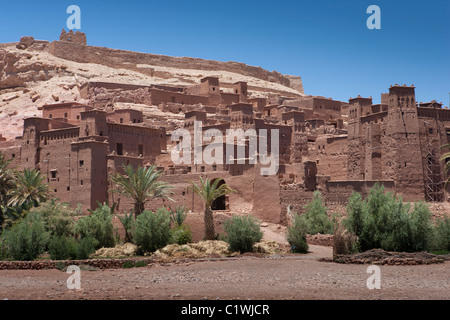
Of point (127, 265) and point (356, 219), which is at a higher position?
point (356, 219)

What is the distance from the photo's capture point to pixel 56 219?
2981 cm

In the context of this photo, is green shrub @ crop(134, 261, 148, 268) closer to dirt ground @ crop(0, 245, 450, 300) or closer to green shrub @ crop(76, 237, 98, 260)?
dirt ground @ crop(0, 245, 450, 300)

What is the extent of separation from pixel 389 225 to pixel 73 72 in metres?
53.8

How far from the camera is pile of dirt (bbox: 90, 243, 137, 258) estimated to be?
26536mm

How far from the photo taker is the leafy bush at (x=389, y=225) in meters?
24.4

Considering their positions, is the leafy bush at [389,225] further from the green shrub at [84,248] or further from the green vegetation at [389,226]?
the green shrub at [84,248]

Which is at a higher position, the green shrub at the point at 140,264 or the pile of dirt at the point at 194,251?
the pile of dirt at the point at 194,251

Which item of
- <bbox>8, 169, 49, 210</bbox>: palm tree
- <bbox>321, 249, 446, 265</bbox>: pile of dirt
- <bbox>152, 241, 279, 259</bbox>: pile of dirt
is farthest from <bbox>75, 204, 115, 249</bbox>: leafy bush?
<bbox>321, 249, 446, 265</bbox>: pile of dirt

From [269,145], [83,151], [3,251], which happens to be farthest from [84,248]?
[269,145]

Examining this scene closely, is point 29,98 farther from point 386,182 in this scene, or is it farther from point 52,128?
point 386,182

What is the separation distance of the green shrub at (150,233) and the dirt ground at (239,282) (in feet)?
13.0

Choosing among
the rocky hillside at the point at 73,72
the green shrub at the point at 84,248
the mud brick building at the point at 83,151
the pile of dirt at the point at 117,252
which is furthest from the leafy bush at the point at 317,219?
the rocky hillside at the point at 73,72

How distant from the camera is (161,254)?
85.8ft

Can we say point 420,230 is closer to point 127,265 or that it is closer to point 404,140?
point 127,265
